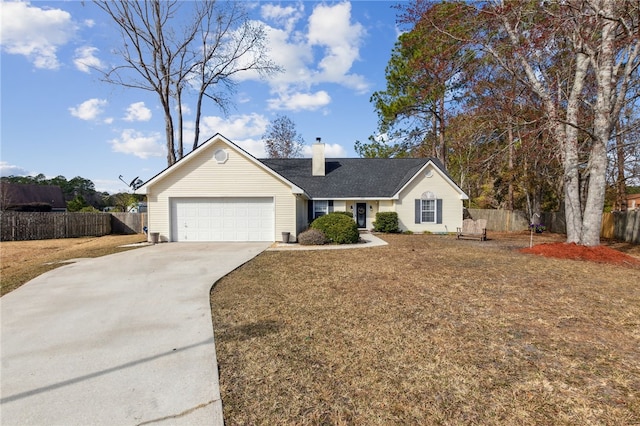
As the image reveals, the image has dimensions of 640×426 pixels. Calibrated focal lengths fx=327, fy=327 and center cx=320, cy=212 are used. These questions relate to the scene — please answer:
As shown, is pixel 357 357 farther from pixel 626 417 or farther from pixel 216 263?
pixel 216 263

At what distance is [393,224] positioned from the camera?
19.5 metres

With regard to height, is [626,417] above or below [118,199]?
below

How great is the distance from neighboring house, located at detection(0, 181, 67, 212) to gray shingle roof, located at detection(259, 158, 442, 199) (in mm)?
29553

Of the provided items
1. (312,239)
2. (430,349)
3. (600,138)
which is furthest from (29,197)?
(600,138)

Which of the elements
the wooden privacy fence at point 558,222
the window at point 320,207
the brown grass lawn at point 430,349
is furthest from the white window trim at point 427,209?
the brown grass lawn at point 430,349

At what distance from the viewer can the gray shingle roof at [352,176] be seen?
2067cm

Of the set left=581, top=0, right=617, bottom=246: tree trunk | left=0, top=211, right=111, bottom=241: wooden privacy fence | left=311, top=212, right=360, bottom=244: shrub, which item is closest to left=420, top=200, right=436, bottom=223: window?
left=311, top=212, right=360, bottom=244: shrub

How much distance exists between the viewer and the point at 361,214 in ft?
69.3

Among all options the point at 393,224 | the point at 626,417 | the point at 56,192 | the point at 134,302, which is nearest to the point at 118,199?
the point at 56,192

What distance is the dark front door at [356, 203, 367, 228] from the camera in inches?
829

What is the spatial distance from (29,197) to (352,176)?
4336 centimetres

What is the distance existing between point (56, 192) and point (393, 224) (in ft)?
161

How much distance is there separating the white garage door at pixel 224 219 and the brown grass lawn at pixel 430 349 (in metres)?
7.91

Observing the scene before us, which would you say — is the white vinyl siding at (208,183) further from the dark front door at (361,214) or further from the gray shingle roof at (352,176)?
the dark front door at (361,214)
